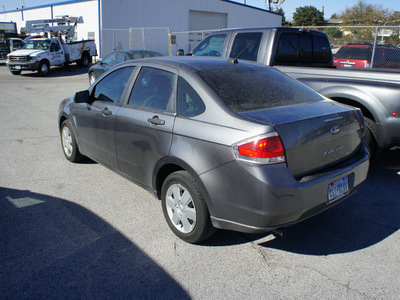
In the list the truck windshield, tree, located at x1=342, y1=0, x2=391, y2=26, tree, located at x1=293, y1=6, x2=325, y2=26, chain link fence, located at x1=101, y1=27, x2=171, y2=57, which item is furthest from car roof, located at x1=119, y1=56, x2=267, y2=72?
tree, located at x1=293, y1=6, x2=325, y2=26

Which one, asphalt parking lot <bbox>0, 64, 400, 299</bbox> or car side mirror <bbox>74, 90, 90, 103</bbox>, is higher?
car side mirror <bbox>74, 90, 90, 103</bbox>

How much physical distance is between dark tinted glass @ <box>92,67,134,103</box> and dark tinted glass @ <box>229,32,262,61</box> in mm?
2511

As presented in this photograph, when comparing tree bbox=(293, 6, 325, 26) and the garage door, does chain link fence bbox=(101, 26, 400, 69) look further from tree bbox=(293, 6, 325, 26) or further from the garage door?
tree bbox=(293, 6, 325, 26)

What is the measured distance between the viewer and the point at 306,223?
3842 millimetres

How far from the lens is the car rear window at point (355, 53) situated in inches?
506

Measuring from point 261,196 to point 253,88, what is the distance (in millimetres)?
1216

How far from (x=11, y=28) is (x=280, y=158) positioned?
36951mm

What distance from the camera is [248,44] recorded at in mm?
6258

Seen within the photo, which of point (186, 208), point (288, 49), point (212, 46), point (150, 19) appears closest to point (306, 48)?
point (288, 49)

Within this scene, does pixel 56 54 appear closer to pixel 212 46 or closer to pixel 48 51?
pixel 48 51

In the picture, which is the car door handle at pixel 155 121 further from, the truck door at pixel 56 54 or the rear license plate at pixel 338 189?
the truck door at pixel 56 54

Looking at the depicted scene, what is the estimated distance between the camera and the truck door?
21528 millimetres

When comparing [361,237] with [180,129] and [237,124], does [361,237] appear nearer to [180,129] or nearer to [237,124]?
[237,124]

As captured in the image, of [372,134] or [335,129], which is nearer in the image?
[335,129]
